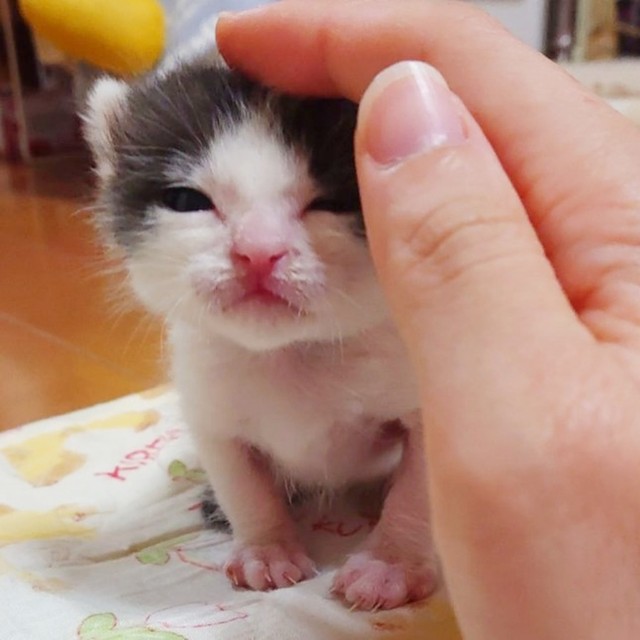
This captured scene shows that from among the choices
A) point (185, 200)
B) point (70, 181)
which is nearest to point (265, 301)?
point (185, 200)

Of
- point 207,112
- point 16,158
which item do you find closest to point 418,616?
point 207,112

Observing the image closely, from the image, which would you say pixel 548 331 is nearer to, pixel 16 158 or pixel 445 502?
pixel 445 502

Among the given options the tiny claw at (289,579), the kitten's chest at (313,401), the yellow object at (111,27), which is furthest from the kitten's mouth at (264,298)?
the yellow object at (111,27)

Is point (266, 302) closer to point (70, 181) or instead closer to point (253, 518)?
point (253, 518)

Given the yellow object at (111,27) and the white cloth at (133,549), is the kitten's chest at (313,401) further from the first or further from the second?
the yellow object at (111,27)

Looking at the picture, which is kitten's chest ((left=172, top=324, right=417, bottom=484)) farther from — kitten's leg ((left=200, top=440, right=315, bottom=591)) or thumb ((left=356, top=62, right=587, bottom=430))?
thumb ((left=356, top=62, right=587, bottom=430))

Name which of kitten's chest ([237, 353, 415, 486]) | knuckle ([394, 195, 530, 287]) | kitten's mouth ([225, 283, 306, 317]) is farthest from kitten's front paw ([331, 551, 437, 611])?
knuckle ([394, 195, 530, 287])
